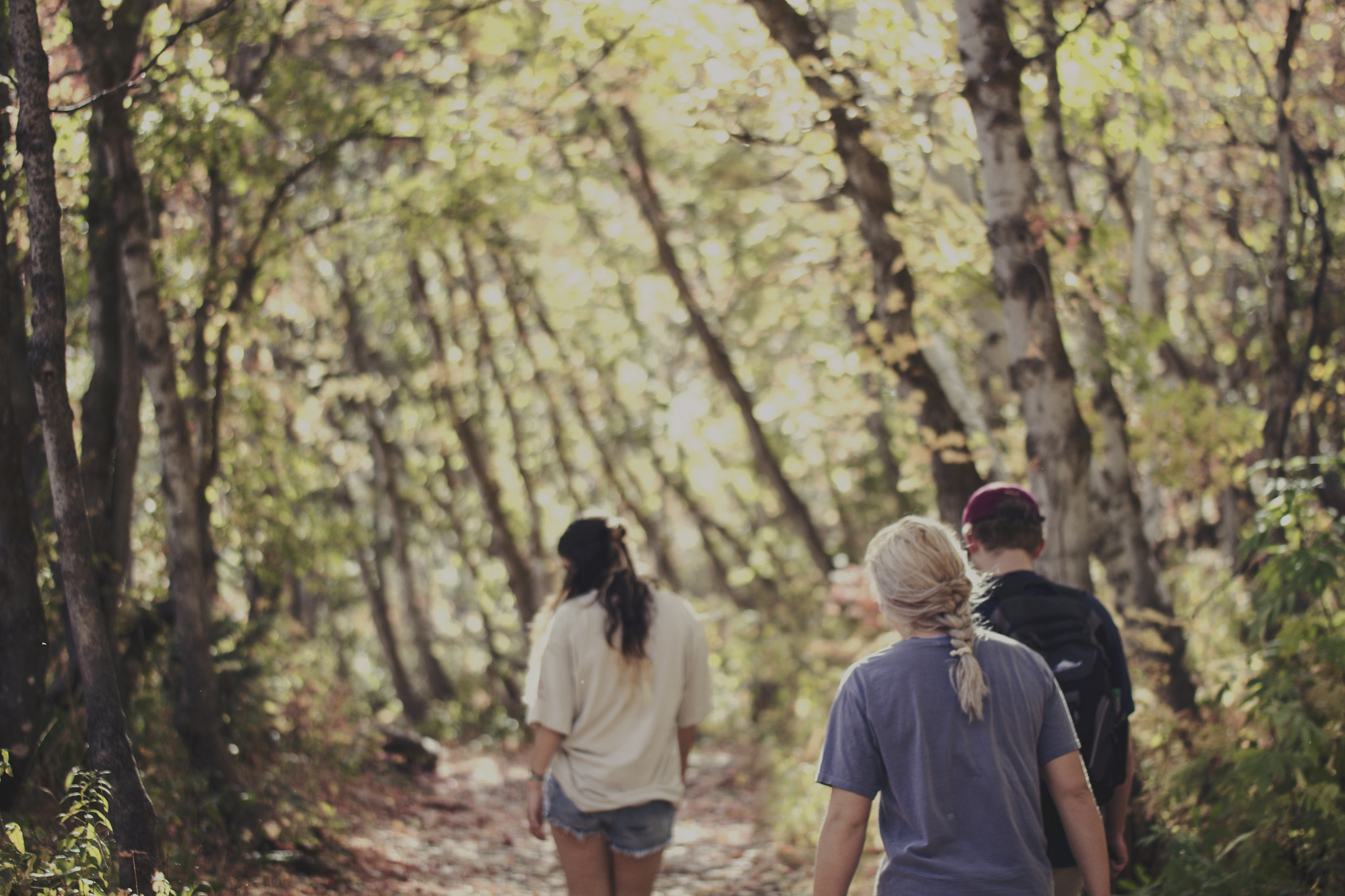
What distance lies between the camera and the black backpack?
347 centimetres

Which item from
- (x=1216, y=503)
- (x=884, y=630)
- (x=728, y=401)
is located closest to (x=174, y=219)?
(x=884, y=630)

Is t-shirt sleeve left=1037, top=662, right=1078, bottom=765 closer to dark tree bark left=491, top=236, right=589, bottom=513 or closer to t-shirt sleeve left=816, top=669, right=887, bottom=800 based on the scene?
t-shirt sleeve left=816, top=669, right=887, bottom=800

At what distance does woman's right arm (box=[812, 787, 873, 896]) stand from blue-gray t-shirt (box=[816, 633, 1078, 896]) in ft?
0.12

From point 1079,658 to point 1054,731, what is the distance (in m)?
0.73

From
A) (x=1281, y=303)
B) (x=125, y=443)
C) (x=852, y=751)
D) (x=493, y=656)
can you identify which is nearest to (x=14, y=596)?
(x=125, y=443)

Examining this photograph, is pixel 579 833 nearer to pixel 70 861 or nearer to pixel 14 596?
pixel 70 861

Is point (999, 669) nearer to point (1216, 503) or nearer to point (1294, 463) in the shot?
point (1294, 463)

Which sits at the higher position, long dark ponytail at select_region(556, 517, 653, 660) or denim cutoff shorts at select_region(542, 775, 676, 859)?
long dark ponytail at select_region(556, 517, 653, 660)

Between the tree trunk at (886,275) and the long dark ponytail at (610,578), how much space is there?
262cm

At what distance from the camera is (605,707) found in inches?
167

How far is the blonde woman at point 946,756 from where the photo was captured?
2670 mm

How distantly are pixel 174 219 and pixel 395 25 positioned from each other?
2.90 meters

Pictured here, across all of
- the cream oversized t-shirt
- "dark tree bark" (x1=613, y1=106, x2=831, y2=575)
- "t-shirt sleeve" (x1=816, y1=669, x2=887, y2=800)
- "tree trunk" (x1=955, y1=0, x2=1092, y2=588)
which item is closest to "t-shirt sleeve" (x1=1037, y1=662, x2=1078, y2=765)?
"t-shirt sleeve" (x1=816, y1=669, x2=887, y2=800)

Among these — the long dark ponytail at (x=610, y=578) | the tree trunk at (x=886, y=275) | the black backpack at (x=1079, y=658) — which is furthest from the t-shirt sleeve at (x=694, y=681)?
the tree trunk at (x=886, y=275)
